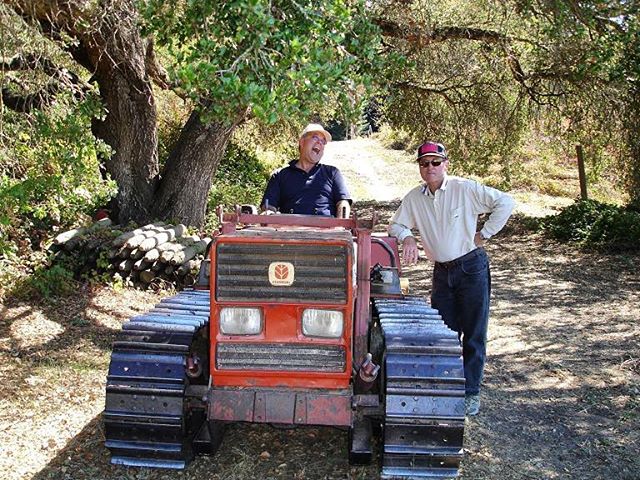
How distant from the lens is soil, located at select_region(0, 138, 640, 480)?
424 centimetres

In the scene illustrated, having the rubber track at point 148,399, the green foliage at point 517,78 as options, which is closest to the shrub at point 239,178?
the green foliage at point 517,78

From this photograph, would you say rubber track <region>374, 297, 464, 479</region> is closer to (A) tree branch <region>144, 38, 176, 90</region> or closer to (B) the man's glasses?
(B) the man's glasses

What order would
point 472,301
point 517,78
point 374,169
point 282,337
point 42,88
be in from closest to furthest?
point 282,337 < point 472,301 < point 42,88 < point 517,78 < point 374,169

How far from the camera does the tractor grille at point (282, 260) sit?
12.2 feet

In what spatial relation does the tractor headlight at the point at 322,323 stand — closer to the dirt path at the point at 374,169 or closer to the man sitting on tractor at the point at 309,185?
the man sitting on tractor at the point at 309,185

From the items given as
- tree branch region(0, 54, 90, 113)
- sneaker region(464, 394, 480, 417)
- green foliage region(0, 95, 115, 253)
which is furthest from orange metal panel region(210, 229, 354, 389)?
tree branch region(0, 54, 90, 113)

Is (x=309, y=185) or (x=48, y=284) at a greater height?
(x=309, y=185)

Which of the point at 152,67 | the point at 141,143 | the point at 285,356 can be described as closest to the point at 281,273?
the point at 285,356

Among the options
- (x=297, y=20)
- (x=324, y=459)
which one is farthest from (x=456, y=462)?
(x=297, y=20)

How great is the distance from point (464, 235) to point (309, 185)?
4.81 ft

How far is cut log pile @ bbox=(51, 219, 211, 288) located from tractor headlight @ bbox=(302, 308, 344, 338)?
4.90 metres

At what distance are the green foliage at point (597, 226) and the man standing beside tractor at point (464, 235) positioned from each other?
8.06 metres

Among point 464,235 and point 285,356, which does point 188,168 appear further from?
point 285,356

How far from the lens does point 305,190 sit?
573 centimetres
